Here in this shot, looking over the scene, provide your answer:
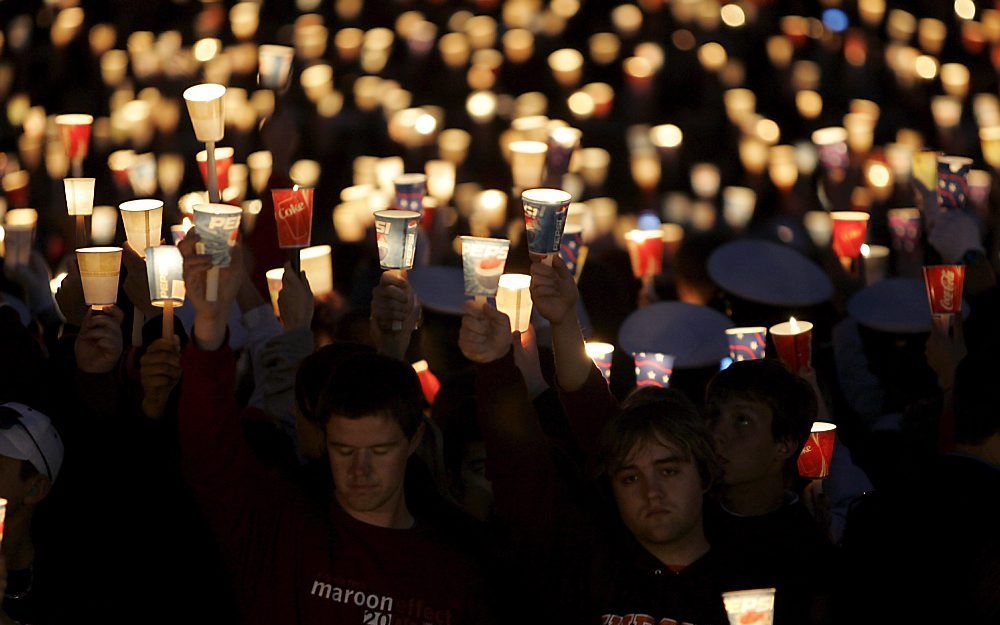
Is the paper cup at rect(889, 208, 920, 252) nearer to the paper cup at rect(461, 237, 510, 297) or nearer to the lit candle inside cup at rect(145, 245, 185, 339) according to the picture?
Result: the paper cup at rect(461, 237, 510, 297)

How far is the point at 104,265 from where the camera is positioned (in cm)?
336

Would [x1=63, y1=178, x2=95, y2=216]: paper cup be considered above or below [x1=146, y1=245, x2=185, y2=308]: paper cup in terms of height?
below

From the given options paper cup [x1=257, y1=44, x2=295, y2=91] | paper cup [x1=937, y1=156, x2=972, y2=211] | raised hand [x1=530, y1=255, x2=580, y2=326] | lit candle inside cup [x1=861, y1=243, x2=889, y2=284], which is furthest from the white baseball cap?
lit candle inside cup [x1=861, y1=243, x2=889, y2=284]

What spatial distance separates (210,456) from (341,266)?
381 centimetres

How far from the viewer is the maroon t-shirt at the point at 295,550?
266 centimetres

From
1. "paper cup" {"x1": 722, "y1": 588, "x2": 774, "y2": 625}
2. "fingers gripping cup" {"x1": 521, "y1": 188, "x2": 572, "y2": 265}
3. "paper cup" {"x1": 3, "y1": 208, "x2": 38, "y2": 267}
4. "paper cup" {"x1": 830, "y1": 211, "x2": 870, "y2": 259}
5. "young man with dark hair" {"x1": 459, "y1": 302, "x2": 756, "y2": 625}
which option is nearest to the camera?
"paper cup" {"x1": 722, "y1": 588, "x2": 774, "y2": 625}

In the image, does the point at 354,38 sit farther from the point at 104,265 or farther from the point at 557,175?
the point at 104,265

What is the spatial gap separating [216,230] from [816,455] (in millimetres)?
1658

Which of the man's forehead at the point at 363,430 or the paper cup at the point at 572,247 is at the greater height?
the man's forehead at the point at 363,430

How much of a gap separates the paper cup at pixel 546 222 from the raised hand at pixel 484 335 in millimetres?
257

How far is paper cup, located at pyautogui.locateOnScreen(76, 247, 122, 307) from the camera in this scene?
334 cm

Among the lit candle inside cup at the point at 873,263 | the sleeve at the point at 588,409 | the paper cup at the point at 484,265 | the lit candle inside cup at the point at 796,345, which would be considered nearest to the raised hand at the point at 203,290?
the paper cup at the point at 484,265

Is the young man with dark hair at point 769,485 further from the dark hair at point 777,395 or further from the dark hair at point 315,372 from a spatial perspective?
the dark hair at point 315,372

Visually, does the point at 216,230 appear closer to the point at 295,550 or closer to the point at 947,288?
the point at 295,550
